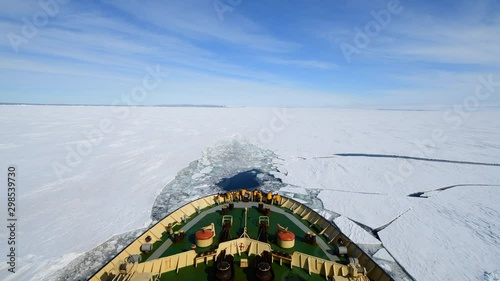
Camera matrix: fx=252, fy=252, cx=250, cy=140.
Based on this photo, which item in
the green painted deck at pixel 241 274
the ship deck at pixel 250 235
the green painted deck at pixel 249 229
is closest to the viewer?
the green painted deck at pixel 241 274

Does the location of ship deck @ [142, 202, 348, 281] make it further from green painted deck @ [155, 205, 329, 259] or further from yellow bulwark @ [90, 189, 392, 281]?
yellow bulwark @ [90, 189, 392, 281]

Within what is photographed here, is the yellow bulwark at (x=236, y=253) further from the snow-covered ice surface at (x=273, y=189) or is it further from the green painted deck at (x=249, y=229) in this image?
the snow-covered ice surface at (x=273, y=189)

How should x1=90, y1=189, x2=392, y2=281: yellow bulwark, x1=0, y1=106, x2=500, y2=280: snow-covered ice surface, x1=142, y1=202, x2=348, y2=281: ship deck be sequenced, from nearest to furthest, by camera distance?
x1=90, y1=189, x2=392, y2=281: yellow bulwark, x1=142, y1=202, x2=348, y2=281: ship deck, x1=0, y1=106, x2=500, y2=280: snow-covered ice surface

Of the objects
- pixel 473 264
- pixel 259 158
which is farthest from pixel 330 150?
pixel 473 264

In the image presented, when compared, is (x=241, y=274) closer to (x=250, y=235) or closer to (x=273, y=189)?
(x=250, y=235)

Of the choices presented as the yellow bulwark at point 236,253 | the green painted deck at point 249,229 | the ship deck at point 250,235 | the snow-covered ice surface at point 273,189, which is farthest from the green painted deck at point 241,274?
the snow-covered ice surface at point 273,189

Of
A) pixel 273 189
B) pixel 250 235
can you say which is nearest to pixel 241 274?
pixel 250 235

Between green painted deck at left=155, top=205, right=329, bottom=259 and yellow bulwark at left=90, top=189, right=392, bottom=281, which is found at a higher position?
yellow bulwark at left=90, top=189, right=392, bottom=281

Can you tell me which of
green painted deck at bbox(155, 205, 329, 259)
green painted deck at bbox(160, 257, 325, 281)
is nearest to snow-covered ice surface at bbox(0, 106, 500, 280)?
green painted deck at bbox(155, 205, 329, 259)
